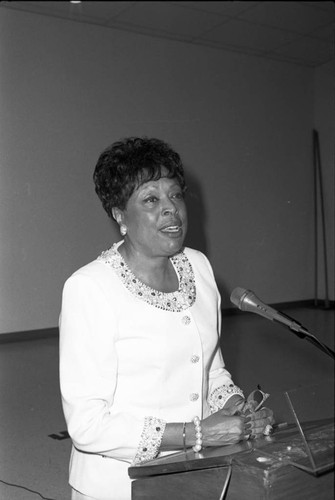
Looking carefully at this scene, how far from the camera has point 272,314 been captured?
1087 millimetres

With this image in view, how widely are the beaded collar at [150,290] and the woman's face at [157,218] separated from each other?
7 cm

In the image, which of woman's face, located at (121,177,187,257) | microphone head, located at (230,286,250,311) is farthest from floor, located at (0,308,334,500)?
microphone head, located at (230,286,250,311)

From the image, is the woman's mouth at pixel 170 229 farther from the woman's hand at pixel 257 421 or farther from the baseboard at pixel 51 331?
the baseboard at pixel 51 331

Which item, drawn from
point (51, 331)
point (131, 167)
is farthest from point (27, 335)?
point (131, 167)

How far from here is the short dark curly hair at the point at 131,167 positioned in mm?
1475

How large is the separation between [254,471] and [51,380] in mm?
3415

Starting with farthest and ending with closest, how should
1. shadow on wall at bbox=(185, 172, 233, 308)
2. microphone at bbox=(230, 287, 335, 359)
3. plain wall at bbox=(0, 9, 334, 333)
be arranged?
shadow on wall at bbox=(185, 172, 233, 308), plain wall at bbox=(0, 9, 334, 333), microphone at bbox=(230, 287, 335, 359)

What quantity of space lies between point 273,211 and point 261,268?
2.26 feet

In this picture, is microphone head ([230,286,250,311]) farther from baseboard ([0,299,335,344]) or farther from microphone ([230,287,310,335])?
baseboard ([0,299,335,344])

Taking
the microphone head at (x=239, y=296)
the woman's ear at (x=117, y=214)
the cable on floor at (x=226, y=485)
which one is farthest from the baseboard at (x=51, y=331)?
the cable on floor at (x=226, y=485)

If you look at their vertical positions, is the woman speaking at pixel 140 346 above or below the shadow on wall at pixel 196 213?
below

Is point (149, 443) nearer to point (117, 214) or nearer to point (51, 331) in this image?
point (117, 214)

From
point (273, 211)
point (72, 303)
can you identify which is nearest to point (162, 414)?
point (72, 303)

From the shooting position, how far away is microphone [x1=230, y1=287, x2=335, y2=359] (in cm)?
105
